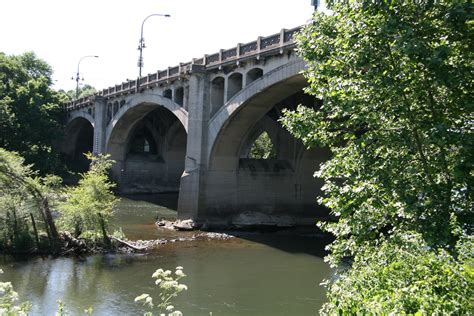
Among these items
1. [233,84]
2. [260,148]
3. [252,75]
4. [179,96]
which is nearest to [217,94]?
[233,84]

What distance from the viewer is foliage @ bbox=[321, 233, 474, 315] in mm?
4547

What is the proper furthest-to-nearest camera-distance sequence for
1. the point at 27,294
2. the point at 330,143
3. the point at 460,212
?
the point at 27,294 → the point at 330,143 → the point at 460,212

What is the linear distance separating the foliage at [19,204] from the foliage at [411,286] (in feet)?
55.0

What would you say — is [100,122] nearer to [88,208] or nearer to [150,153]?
[150,153]

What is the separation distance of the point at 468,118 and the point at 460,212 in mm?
1462

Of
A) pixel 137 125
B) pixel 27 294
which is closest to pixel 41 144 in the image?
pixel 137 125

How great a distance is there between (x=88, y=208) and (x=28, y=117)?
3722 cm

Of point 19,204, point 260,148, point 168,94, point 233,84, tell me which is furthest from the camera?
point 260,148

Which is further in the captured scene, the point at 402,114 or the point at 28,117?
the point at 28,117

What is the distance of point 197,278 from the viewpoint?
61.2 feet

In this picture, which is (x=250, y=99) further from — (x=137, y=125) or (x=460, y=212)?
(x=137, y=125)

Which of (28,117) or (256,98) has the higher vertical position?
(28,117)

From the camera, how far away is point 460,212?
6.97 m

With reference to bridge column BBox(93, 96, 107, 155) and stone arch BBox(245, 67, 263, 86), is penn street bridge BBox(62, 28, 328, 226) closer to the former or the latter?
stone arch BBox(245, 67, 263, 86)
